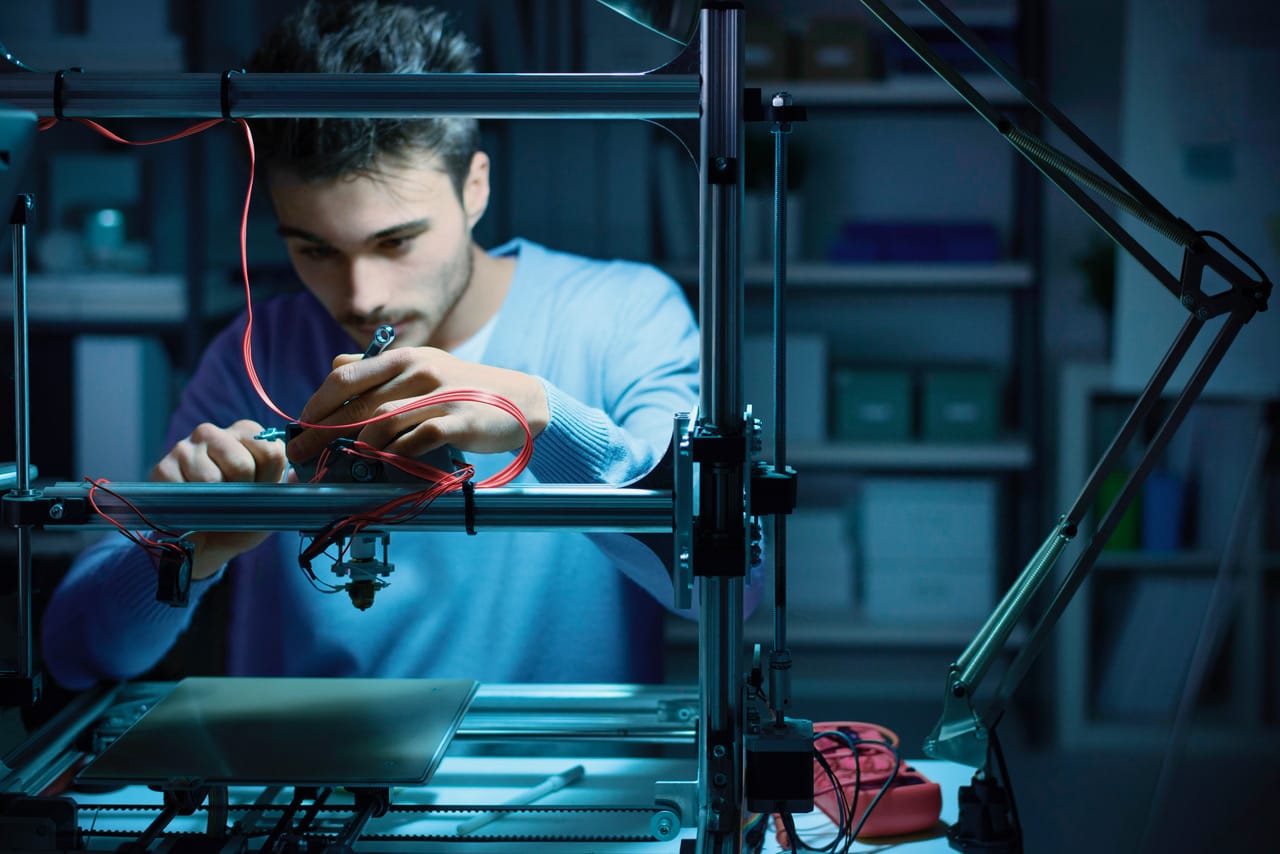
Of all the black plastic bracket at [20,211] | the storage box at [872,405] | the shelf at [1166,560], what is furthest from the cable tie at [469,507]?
the shelf at [1166,560]

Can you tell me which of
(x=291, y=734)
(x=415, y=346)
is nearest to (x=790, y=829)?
(x=291, y=734)

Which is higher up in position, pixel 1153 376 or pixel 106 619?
pixel 1153 376

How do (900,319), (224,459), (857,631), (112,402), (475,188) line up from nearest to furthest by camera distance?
(224,459)
(475,188)
(112,402)
(857,631)
(900,319)

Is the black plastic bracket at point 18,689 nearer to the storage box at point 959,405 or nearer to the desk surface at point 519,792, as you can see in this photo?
the desk surface at point 519,792

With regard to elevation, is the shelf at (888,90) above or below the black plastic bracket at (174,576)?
above

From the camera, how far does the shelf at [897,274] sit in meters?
2.63

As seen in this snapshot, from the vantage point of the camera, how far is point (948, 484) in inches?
104

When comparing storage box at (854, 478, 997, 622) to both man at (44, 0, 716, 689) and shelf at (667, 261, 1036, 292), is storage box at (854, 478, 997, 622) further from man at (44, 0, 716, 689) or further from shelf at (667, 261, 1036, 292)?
man at (44, 0, 716, 689)

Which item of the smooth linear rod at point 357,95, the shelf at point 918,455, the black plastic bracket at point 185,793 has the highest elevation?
the smooth linear rod at point 357,95

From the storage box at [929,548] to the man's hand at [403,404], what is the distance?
1.92 metres

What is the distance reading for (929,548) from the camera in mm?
2664

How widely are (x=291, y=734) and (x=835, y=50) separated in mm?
2146

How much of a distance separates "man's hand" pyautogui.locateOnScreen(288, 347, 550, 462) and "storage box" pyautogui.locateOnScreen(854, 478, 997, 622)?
192 centimetres

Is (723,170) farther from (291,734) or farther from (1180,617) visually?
(1180,617)
